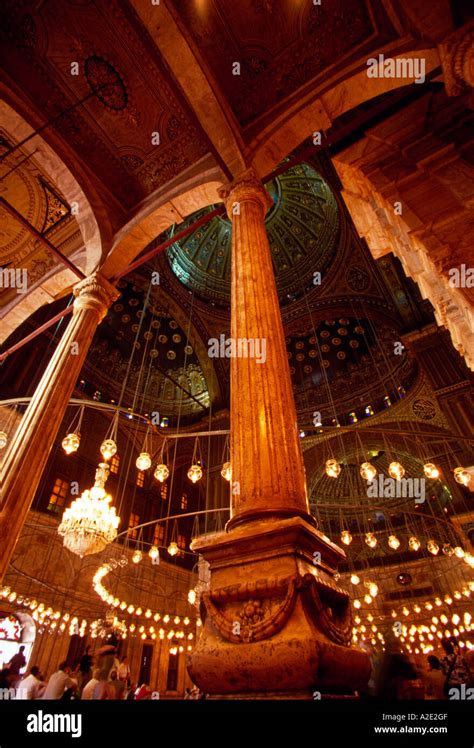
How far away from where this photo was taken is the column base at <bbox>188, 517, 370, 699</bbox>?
151 centimetres

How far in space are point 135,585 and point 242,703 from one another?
12830 mm

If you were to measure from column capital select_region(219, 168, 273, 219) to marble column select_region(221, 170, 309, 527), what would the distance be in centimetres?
72

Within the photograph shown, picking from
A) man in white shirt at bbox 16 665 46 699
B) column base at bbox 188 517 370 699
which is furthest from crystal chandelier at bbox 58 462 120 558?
column base at bbox 188 517 370 699

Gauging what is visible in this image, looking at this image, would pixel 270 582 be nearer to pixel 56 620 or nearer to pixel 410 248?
pixel 410 248

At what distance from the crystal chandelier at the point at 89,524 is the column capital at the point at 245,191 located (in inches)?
199

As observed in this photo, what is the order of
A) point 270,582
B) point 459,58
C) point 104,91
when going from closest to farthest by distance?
point 270,582, point 459,58, point 104,91

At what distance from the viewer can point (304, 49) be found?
16.8 ft

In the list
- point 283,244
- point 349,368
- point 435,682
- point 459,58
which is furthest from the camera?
point 349,368

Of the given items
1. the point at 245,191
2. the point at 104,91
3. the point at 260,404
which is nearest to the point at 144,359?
the point at 104,91

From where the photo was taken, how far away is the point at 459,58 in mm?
3887

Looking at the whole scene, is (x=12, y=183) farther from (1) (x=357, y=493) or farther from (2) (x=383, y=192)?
(1) (x=357, y=493)

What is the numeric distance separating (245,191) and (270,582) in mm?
4332

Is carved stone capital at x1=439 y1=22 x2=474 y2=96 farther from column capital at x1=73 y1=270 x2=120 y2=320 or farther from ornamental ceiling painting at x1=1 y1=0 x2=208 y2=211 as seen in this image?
column capital at x1=73 y1=270 x2=120 y2=320

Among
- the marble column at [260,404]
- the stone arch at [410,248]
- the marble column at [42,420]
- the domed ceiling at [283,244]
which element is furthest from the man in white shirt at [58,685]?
the domed ceiling at [283,244]
